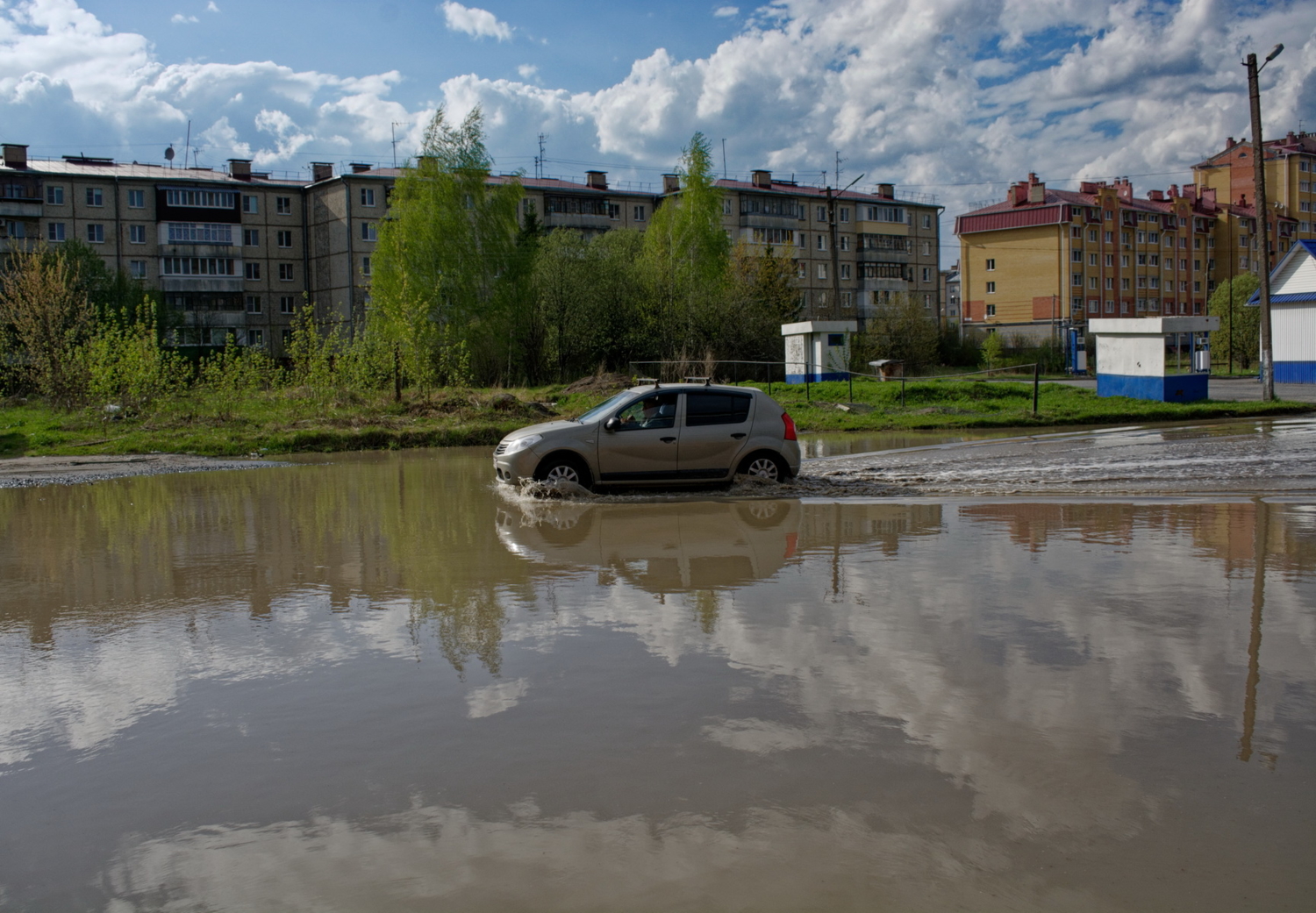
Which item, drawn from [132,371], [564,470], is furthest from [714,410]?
[132,371]

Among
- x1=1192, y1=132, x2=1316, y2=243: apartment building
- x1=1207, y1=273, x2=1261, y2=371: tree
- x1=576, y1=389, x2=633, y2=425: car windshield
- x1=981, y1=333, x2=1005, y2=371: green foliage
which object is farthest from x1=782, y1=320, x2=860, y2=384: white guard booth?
x1=1192, y1=132, x2=1316, y2=243: apartment building

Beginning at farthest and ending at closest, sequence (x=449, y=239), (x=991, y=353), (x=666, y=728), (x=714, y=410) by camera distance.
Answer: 1. (x=991, y=353)
2. (x=449, y=239)
3. (x=714, y=410)
4. (x=666, y=728)

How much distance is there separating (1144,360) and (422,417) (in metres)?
20.1

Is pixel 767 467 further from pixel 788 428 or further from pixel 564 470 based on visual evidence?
pixel 564 470

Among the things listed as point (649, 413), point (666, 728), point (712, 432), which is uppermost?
point (649, 413)

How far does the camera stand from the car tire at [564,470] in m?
13.4

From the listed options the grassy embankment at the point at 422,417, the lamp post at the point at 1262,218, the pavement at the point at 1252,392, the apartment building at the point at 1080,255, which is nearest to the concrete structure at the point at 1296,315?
the pavement at the point at 1252,392

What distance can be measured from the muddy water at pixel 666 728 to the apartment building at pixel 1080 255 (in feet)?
265

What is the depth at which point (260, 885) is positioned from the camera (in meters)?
3.73

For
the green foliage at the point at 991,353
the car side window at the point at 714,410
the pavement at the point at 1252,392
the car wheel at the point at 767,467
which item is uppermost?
the green foliage at the point at 991,353

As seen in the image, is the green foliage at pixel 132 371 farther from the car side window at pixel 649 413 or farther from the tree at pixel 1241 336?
the tree at pixel 1241 336

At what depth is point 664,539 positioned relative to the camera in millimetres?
10586

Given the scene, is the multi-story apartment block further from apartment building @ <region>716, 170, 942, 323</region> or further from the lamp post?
the lamp post

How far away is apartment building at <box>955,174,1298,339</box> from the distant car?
75.4m
